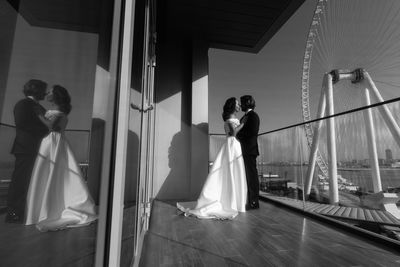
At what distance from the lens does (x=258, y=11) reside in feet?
7.86

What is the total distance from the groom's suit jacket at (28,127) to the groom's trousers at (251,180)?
230 cm

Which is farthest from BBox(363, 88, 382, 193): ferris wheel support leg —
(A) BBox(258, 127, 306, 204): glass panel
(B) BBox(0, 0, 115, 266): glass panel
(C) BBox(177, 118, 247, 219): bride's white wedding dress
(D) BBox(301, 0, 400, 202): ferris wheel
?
(D) BBox(301, 0, 400, 202): ferris wheel

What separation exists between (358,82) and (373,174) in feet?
19.2

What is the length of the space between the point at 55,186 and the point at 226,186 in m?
2.06

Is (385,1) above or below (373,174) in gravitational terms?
above

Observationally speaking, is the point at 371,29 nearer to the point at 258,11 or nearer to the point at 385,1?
the point at 385,1

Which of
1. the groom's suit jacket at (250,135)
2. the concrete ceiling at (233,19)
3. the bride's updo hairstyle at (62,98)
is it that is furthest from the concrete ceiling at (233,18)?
the bride's updo hairstyle at (62,98)

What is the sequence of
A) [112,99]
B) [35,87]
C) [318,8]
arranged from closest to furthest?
[35,87] < [112,99] < [318,8]

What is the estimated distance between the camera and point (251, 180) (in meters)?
2.34

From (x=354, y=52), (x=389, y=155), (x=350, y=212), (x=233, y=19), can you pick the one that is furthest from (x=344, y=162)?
(x=354, y=52)

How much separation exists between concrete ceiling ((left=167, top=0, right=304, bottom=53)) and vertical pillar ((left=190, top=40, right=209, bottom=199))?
28 centimetres

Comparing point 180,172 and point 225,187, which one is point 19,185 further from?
point 180,172

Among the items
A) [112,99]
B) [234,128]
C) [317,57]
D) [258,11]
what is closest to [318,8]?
[317,57]

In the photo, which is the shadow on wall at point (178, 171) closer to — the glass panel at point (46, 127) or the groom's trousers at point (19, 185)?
the glass panel at point (46, 127)
